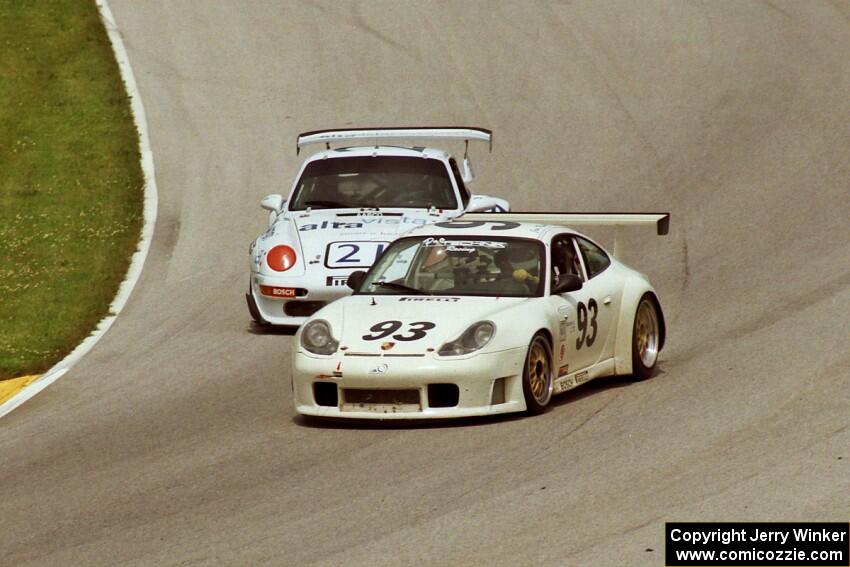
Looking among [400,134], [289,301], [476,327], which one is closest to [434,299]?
[476,327]

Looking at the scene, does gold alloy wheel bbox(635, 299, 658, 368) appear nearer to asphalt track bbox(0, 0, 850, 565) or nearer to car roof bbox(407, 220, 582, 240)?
asphalt track bbox(0, 0, 850, 565)

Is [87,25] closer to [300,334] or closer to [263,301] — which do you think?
[263,301]

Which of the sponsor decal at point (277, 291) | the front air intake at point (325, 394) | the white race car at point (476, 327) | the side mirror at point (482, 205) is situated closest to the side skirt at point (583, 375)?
the white race car at point (476, 327)

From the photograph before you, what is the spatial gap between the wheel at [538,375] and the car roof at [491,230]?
1.12 meters

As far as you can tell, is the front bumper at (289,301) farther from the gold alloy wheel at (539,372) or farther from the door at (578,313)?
the gold alloy wheel at (539,372)

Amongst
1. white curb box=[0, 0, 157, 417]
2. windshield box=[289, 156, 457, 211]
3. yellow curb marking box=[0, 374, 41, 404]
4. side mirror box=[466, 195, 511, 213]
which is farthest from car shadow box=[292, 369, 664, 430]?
windshield box=[289, 156, 457, 211]

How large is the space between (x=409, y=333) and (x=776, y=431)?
233 centimetres

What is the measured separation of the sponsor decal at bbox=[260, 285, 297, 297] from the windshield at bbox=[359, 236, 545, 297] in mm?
2564

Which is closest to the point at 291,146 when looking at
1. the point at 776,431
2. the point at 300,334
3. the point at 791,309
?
the point at 791,309

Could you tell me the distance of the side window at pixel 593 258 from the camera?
37.8 ft

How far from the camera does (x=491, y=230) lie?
448 inches

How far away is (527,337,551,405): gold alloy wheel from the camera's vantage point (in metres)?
10.1

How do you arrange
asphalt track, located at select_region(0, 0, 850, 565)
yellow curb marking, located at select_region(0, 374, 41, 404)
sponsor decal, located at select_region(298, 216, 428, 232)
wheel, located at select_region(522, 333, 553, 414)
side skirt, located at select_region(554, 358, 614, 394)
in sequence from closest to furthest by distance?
1. asphalt track, located at select_region(0, 0, 850, 565)
2. wheel, located at select_region(522, 333, 553, 414)
3. side skirt, located at select_region(554, 358, 614, 394)
4. yellow curb marking, located at select_region(0, 374, 41, 404)
5. sponsor decal, located at select_region(298, 216, 428, 232)

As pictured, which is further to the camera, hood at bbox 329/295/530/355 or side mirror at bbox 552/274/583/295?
side mirror at bbox 552/274/583/295
